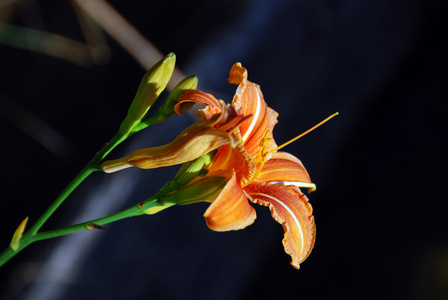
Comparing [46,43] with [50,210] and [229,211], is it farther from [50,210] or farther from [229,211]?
[229,211]

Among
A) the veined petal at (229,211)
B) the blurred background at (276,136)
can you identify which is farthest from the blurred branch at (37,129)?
the veined petal at (229,211)

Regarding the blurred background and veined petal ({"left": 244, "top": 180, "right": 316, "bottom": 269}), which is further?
the blurred background

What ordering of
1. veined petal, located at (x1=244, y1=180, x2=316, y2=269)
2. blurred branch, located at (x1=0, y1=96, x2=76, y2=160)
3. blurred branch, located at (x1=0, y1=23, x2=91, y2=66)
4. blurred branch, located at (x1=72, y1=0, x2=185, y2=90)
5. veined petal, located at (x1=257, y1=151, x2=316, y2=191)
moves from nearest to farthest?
veined petal, located at (x1=244, y1=180, x2=316, y2=269)
veined petal, located at (x1=257, y1=151, x2=316, y2=191)
blurred branch, located at (x1=72, y1=0, x2=185, y2=90)
blurred branch, located at (x1=0, y1=23, x2=91, y2=66)
blurred branch, located at (x1=0, y1=96, x2=76, y2=160)

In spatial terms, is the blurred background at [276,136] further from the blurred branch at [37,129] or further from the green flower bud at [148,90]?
the green flower bud at [148,90]

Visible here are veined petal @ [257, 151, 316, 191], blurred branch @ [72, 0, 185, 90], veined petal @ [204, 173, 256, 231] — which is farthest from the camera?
blurred branch @ [72, 0, 185, 90]

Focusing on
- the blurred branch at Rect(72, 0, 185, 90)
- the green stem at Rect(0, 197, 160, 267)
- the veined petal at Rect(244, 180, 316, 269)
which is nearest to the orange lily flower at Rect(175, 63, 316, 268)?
the veined petal at Rect(244, 180, 316, 269)

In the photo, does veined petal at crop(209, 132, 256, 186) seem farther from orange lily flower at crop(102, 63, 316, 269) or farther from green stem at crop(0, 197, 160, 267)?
green stem at crop(0, 197, 160, 267)
